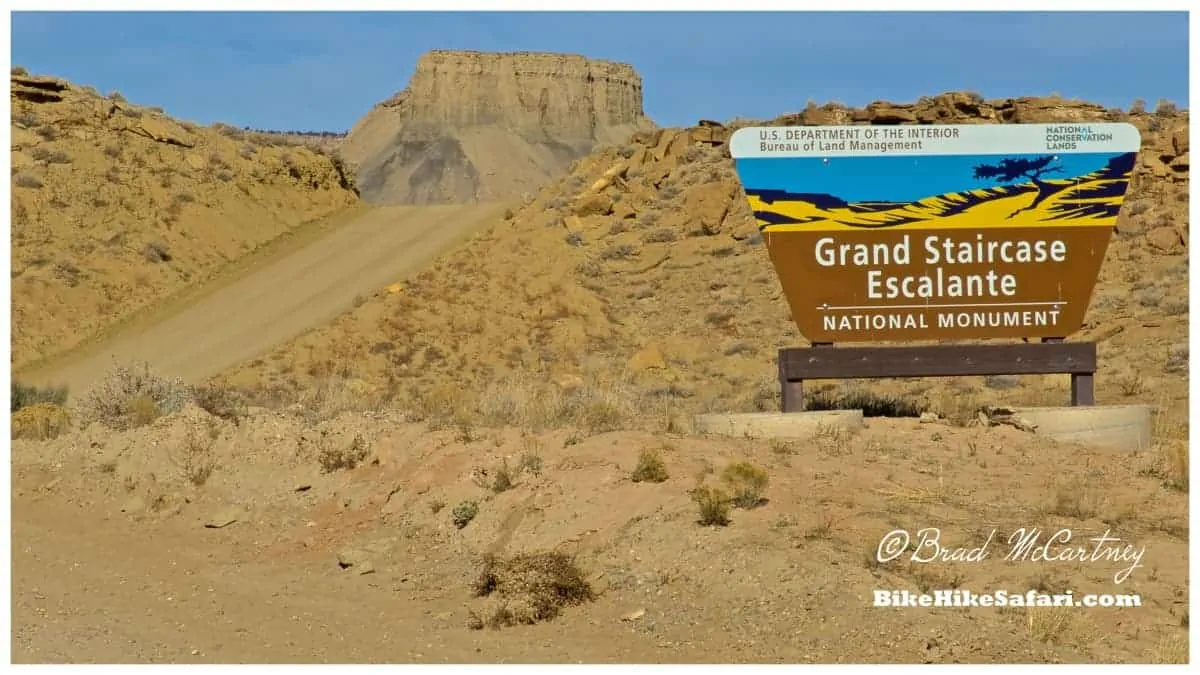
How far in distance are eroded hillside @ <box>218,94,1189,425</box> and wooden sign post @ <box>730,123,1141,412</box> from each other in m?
2.95

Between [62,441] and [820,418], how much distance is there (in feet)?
27.1

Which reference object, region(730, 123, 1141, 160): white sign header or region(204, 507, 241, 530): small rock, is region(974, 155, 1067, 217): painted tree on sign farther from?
region(204, 507, 241, 530): small rock

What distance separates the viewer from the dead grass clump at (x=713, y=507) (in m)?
10.5

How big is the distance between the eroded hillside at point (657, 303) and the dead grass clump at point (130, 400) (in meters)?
3.15

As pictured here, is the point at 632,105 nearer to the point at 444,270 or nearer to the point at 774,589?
the point at 444,270

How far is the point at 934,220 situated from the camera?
14.7 m

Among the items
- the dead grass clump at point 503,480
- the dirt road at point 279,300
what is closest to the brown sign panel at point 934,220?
the dead grass clump at point 503,480

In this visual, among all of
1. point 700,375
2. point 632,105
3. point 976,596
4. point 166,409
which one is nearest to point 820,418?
point 976,596

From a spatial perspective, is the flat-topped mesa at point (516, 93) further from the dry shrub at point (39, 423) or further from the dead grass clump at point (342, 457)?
the dead grass clump at point (342, 457)

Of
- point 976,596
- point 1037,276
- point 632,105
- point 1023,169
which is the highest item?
point 632,105

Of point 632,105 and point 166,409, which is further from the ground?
point 632,105

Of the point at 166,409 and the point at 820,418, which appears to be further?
the point at 166,409

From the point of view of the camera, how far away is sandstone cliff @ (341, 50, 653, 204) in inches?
4897

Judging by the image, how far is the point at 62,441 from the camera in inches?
597
